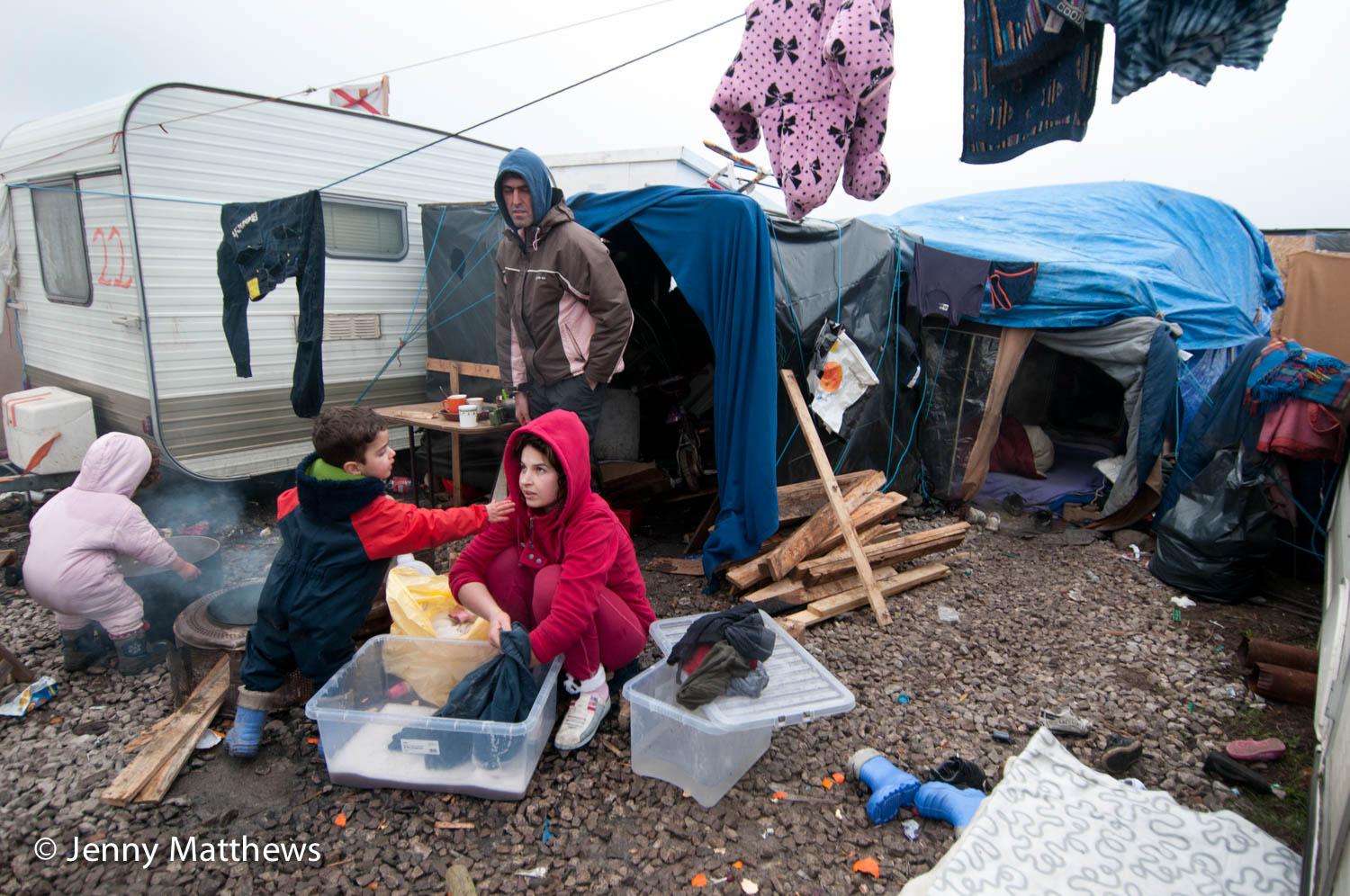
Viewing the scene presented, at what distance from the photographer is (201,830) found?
244cm

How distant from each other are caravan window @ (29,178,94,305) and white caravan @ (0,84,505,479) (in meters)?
0.02

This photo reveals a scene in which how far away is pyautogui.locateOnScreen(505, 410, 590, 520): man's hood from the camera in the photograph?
8.92 feet

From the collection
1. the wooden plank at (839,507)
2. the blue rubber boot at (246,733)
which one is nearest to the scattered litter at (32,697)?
the blue rubber boot at (246,733)

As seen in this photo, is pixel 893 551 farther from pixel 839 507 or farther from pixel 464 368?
pixel 464 368

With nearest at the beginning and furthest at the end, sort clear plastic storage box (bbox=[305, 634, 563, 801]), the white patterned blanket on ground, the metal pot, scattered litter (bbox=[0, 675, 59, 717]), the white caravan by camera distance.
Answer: the white patterned blanket on ground
clear plastic storage box (bbox=[305, 634, 563, 801])
scattered litter (bbox=[0, 675, 59, 717])
the metal pot
the white caravan

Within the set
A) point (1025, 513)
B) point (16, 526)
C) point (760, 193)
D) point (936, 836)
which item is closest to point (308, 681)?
point (936, 836)

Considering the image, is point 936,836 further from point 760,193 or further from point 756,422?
point 760,193

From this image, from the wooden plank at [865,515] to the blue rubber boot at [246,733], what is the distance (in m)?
3.21

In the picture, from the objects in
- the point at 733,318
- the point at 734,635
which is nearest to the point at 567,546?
the point at 734,635

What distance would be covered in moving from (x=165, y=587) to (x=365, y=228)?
11.4 ft

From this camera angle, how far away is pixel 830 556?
469 cm

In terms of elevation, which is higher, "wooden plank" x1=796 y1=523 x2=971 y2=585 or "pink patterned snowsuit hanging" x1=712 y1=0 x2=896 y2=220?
"pink patterned snowsuit hanging" x1=712 y1=0 x2=896 y2=220

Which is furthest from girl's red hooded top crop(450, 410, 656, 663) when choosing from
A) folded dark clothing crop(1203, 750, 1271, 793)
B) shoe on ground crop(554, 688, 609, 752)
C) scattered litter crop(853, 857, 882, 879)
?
folded dark clothing crop(1203, 750, 1271, 793)

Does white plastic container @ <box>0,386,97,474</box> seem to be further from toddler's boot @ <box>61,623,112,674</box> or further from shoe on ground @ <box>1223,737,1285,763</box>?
shoe on ground @ <box>1223,737,1285,763</box>
